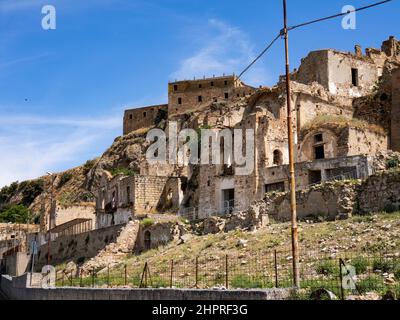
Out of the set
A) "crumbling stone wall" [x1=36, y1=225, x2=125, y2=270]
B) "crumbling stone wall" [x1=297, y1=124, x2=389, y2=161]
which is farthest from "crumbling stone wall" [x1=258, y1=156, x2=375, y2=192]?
"crumbling stone wall" [x1=36, y1=225, x2=125, y2=270]

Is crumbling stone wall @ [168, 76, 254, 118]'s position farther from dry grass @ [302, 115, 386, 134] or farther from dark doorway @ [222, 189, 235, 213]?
dark doorway @ [222, 189, 235, 213]

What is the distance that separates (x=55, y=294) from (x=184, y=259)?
715 centimetres

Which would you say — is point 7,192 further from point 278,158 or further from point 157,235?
point 278,158

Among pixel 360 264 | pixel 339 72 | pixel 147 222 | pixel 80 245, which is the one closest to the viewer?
pixel 360 264

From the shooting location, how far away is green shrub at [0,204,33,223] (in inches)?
3000

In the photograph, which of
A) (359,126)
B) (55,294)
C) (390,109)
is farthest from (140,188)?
(55,294)

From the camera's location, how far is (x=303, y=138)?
39.4 metres

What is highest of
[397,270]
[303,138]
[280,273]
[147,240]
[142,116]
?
[142,116]

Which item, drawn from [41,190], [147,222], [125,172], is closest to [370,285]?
[147,222]

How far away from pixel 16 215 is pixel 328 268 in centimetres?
6510
